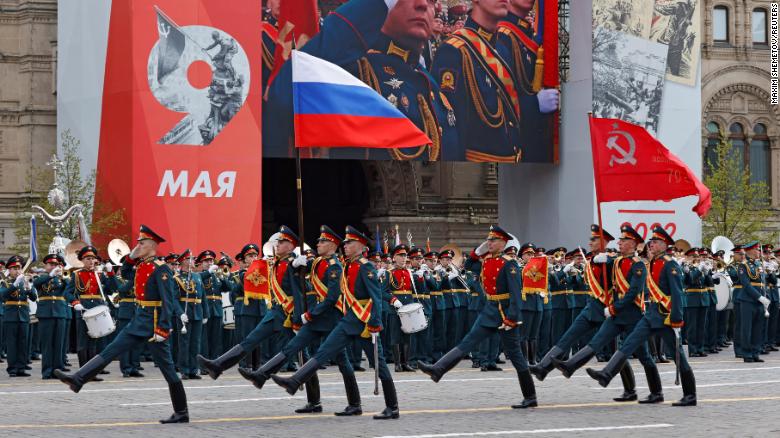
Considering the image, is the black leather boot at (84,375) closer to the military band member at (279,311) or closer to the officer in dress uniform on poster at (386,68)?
the military band member at (279,311)

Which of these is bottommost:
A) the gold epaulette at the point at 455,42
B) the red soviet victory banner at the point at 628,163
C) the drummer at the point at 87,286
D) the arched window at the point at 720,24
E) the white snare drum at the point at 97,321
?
the white snare drum at the point at 97,321

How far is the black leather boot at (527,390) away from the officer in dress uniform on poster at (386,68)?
18.7 meters

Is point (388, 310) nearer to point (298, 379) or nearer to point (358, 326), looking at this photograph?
point (358, 326)

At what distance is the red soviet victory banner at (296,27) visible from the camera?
32125 mm

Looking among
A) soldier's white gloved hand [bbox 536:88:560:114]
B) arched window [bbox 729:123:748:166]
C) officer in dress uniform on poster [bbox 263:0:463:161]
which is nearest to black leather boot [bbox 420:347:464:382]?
officer in dress uniform on poster [bbox 263:0:463:161]

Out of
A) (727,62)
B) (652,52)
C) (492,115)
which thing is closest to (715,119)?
(727,62)

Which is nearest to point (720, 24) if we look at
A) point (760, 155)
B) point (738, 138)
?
point (738, 138)

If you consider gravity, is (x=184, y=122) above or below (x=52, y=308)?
above

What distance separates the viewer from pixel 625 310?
47.3ft

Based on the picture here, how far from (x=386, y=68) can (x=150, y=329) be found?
67.6 ft

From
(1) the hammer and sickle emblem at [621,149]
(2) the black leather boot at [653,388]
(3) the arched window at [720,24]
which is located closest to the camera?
(2) the black leather boot at [653,388]

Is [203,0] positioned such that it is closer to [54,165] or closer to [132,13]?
[132,13]

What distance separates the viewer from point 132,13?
99.7ft

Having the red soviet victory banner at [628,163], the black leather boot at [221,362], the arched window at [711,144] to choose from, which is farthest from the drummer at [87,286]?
the arched window at [711,144]
